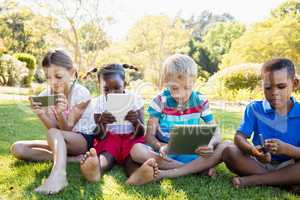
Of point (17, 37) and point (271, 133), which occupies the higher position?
point (17, 37)

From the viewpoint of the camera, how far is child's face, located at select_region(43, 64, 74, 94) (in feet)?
11.2

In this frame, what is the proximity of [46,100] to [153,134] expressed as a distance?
0.93 metres

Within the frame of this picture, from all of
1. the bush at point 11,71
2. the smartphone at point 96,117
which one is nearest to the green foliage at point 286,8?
the bush at point 11,71

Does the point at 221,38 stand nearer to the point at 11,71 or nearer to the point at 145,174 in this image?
the point at 11,71

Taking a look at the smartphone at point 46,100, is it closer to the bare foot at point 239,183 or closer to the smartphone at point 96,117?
the smartphone at point 96,117

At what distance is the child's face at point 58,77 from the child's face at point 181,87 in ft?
2.88

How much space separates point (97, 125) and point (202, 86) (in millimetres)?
11801

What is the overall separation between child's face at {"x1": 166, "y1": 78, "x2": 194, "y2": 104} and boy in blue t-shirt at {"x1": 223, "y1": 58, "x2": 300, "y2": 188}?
515mm

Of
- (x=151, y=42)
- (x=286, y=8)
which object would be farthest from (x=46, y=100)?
(x=286, y=8)

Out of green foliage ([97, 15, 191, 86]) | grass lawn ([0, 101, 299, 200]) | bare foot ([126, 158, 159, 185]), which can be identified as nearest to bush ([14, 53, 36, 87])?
green foliage ([97, 15, 191, 86])

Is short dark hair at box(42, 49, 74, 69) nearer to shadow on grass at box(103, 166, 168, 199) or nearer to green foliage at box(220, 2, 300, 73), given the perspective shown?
shadow on grass at box(103, 166, 168, 199)

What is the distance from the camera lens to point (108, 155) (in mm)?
3455

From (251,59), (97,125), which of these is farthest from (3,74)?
(97,125)

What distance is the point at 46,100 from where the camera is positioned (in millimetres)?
3258
